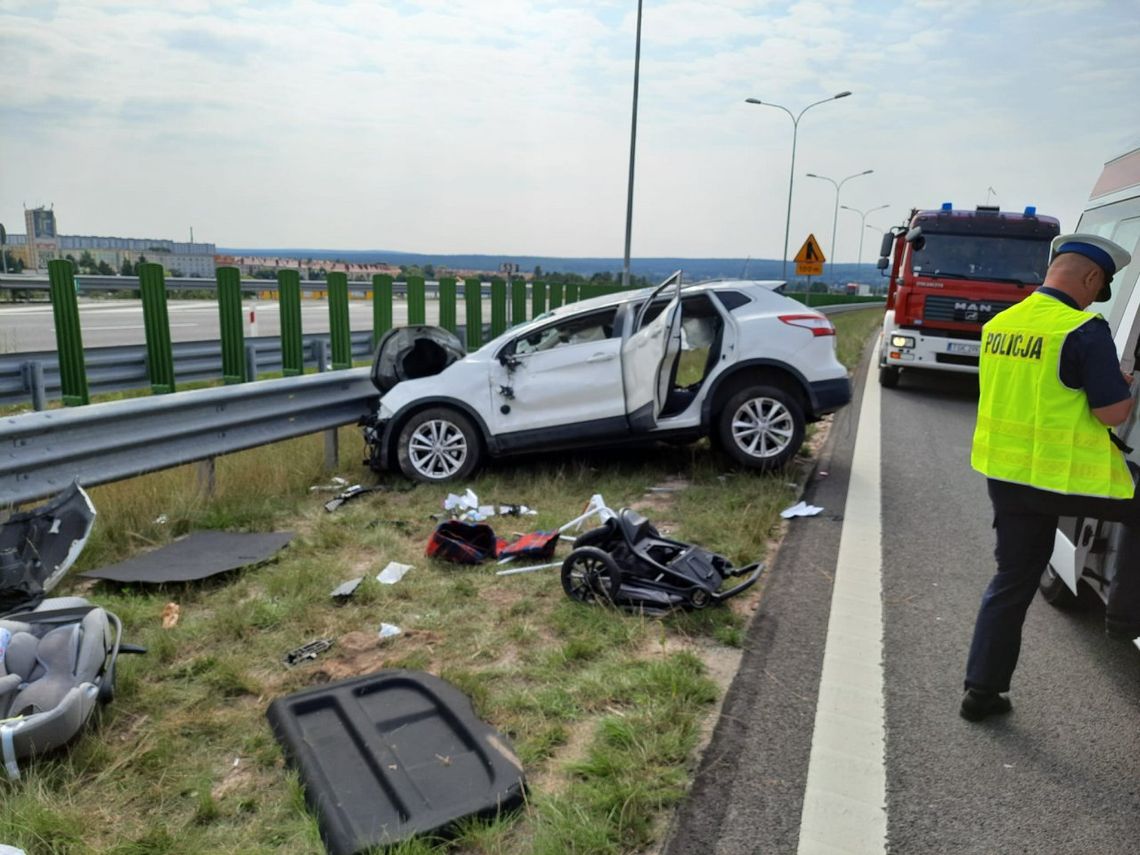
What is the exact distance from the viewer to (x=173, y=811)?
9.09 feet

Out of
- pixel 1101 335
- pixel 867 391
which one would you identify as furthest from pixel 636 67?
pixel 1101 335

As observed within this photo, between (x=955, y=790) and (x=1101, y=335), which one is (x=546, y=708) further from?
(x=1101, y=335)

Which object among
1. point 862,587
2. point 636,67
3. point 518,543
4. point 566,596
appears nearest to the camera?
point 566,596

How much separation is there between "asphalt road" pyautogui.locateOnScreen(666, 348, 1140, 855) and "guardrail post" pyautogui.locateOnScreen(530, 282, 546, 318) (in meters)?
12.3

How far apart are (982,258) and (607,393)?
8.94 meters

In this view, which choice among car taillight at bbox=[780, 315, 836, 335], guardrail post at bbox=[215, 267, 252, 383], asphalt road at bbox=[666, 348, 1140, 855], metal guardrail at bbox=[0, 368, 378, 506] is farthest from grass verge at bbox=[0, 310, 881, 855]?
guardrail post at bbox=[215, 267, 252, 383]

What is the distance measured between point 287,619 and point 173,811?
152cm

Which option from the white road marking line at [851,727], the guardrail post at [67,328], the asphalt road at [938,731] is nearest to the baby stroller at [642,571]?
the asphalt road at [938,731]

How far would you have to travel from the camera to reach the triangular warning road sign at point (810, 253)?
81.5 feet

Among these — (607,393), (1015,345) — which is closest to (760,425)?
(607,393)

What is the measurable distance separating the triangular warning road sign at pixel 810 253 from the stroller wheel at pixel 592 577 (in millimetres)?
22121

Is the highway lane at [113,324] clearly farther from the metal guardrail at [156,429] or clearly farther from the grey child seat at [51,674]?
the grey child seat at [51,674]

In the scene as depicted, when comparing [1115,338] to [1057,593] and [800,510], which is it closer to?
[1057,593]

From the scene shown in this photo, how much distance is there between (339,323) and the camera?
35.6 ft
